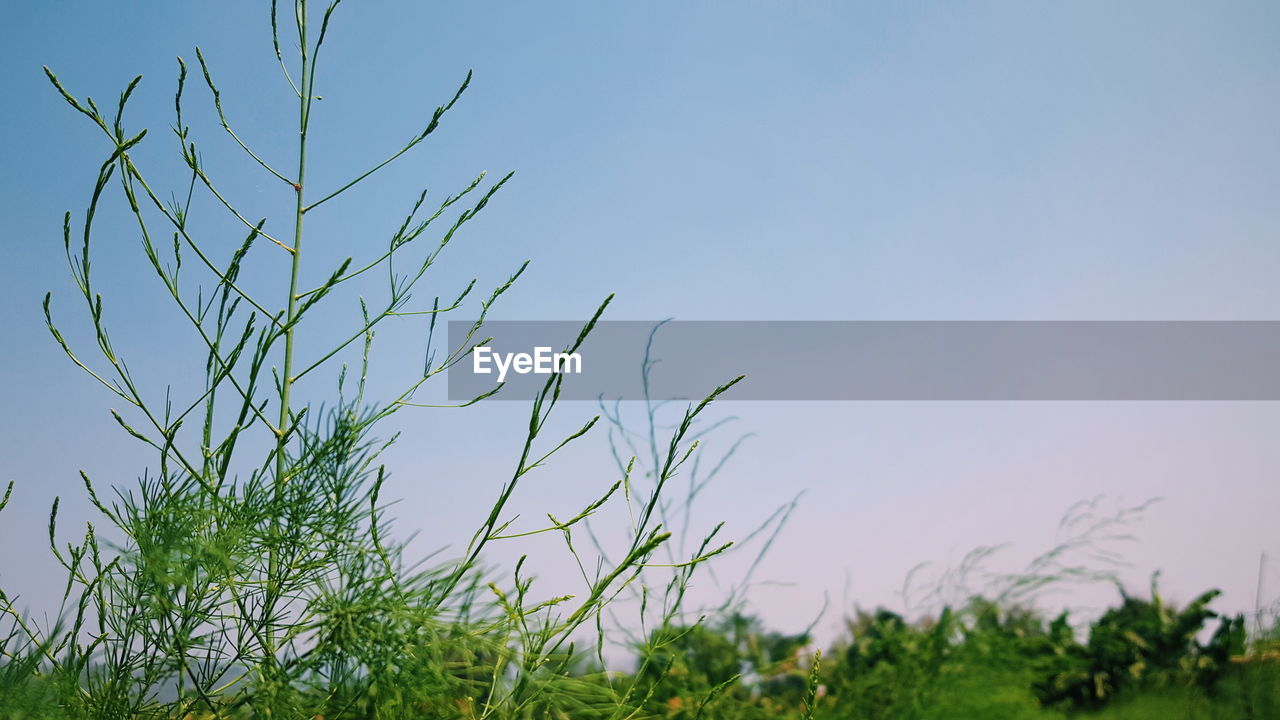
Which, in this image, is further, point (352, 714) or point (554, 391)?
point (352, 714)

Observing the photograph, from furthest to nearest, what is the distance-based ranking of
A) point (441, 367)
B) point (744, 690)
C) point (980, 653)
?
point (744, 690) < point (980, 653) < point (441, 367)

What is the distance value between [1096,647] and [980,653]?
113 centimetres

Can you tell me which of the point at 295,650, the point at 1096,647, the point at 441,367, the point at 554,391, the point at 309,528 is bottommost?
the point at 1096,647

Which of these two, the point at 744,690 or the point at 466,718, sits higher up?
the point at 466,718

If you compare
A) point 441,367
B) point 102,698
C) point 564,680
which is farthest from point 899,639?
point 102,698

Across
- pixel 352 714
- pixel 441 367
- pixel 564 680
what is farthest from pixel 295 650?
pixel 441 367

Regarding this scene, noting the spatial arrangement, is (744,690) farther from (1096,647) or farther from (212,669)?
(212,669)

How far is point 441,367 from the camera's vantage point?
120cm

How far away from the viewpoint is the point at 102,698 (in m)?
0.98

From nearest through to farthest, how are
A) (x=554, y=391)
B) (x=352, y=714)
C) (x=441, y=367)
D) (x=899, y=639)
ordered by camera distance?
(x=554, y=391), (x=352, y=714), (x=441, y=367), (x=899, y=639)

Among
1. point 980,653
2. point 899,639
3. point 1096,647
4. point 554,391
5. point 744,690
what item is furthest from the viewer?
point 1096,647

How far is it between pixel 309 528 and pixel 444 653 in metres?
0.24

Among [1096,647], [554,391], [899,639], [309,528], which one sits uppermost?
[554,391]

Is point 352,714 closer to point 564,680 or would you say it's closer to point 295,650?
point 295,650
